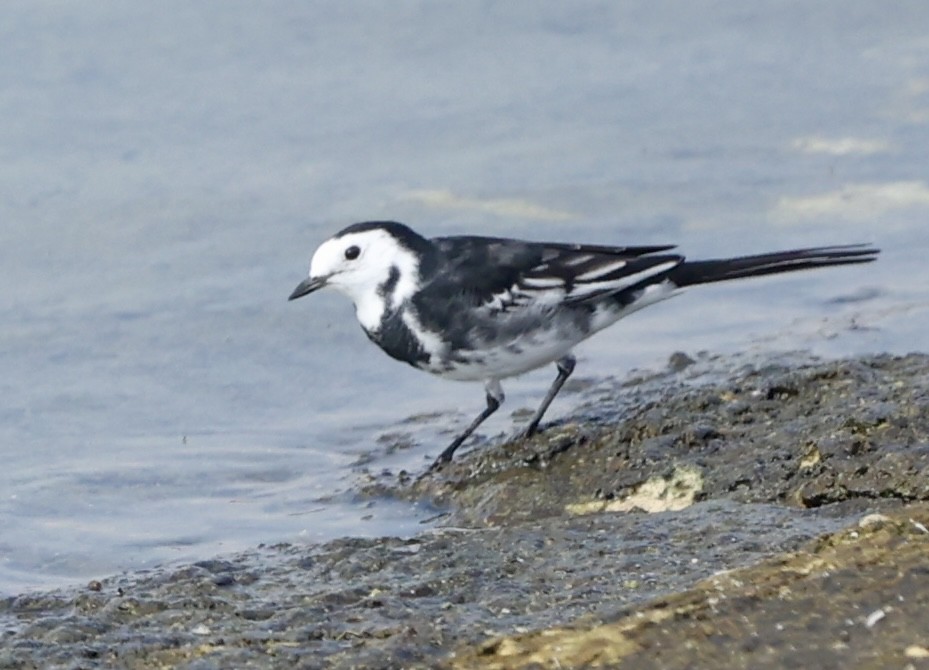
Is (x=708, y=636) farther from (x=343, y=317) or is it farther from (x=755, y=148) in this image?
(x=755, y=148)

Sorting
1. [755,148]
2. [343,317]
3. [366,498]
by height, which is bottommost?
[366,498]

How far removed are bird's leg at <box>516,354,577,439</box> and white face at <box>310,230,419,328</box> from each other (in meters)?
0.70

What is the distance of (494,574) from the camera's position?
4520 millimetres

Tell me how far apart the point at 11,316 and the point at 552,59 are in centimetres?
405

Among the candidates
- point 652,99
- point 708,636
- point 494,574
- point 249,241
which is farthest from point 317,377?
point 708,636

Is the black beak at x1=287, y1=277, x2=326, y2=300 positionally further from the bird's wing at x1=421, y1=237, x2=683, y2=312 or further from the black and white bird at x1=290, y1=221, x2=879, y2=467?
the bird's wing at x1=421, y1=237, x2=683, y2=312

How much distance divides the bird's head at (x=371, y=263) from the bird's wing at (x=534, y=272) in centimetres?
11

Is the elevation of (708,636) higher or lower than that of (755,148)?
lower

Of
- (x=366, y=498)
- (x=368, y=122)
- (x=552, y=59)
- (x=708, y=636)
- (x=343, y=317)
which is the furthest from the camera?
(x=552, y=59)

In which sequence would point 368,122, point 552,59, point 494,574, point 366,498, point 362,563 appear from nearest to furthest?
point 494,574 < point 362,563 < point 366,498 < point 368,122 < point 552,59

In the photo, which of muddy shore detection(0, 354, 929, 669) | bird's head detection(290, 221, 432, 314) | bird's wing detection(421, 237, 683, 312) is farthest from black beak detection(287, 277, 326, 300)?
muddy shore detection(0, 354, 929, 669)

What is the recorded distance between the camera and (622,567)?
4.48 m

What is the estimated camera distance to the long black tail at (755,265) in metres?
7.32

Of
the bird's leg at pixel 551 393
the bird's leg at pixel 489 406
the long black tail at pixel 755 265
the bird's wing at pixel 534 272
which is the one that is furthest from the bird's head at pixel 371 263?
the long black tail at pixel 755 265
